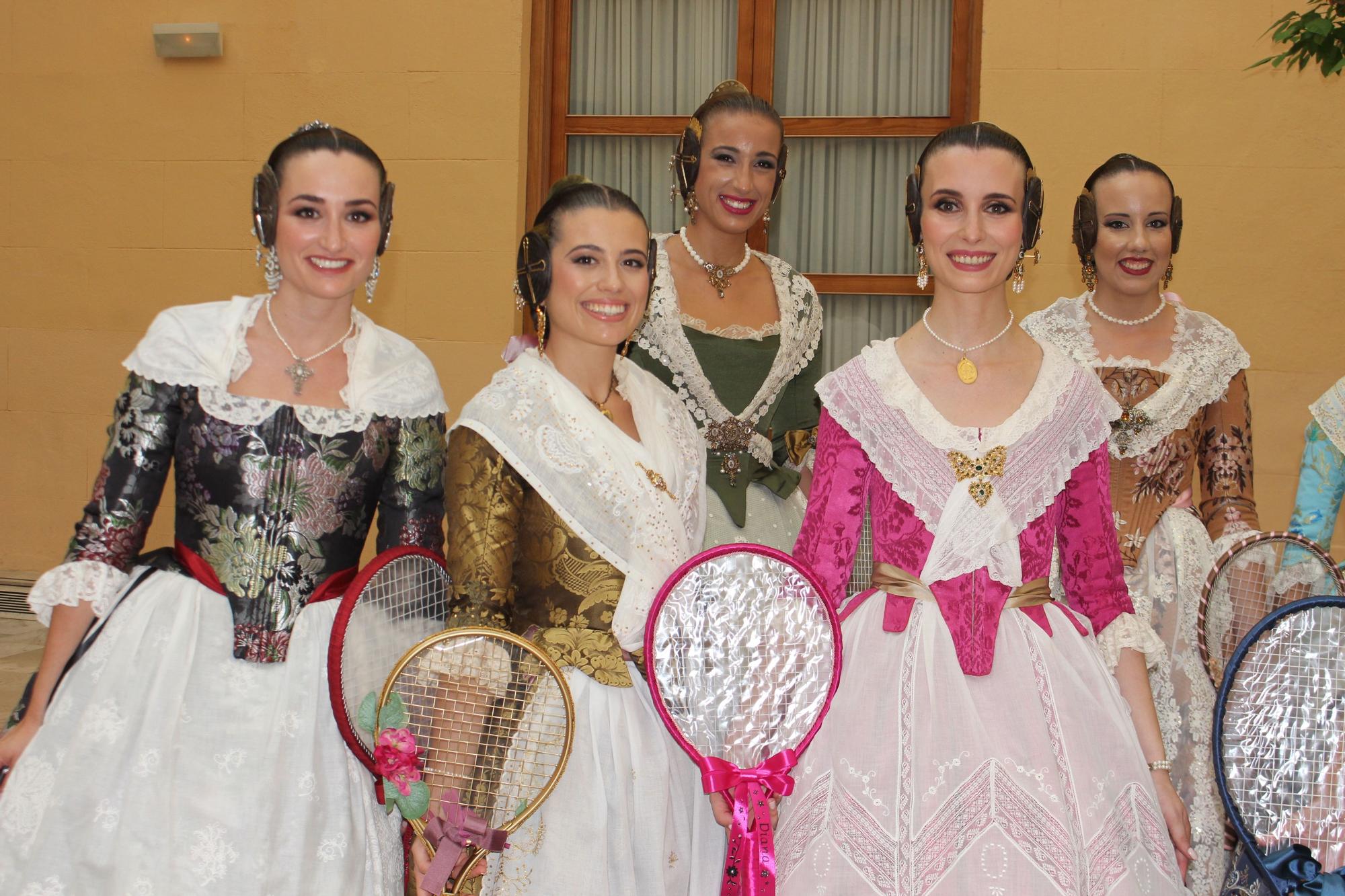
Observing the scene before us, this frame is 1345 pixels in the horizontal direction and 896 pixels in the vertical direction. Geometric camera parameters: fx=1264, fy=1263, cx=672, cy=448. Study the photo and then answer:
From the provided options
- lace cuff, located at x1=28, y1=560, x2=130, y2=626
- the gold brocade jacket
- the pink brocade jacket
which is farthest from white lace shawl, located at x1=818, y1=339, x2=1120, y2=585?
lace cuff, located at x1=28, y1=560, x2=130, y2=626

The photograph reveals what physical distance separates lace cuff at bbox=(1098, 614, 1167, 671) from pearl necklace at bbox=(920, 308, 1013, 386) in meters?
0.51

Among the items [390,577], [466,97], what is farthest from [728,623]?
[466,97]

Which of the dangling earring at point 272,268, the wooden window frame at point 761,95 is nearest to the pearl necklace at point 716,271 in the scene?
the dangling earring at point 272,268

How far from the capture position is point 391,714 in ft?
6.44

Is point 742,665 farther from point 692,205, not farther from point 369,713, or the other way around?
point 692,205

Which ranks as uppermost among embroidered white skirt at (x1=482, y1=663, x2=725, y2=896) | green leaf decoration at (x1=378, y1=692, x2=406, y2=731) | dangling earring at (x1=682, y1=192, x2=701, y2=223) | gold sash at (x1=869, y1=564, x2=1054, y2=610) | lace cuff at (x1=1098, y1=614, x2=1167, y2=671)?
dangling earring at (x1=682, y1=192, x2=701, y2=223)

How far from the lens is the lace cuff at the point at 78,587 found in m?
2.27

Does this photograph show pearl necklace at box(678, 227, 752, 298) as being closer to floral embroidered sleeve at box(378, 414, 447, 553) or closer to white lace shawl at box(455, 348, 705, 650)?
white lace shawl at box(455, 348, 705, 650)

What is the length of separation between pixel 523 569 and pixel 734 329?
49.1 inches

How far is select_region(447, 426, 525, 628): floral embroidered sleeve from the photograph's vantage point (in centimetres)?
223

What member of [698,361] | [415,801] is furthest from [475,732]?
[698,361]

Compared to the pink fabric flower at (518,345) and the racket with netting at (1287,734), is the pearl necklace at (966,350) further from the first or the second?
the pink fabric flower at (518,345)

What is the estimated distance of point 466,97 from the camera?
19.7 ft

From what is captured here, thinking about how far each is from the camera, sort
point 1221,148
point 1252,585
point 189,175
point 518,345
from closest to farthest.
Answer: point 1252,585, point 518,345, point 1221,148, point 189,175
